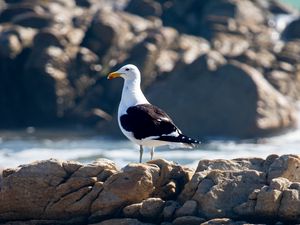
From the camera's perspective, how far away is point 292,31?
3731cm

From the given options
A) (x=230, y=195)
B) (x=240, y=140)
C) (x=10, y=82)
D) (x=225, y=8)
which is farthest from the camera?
(x=225, y=8)

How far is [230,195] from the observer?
39.5 feet

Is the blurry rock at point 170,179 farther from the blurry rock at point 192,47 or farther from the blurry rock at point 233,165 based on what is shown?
the blurry rock at point 192,47

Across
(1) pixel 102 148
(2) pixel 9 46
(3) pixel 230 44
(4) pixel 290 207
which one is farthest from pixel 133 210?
(3) pixel 230 44

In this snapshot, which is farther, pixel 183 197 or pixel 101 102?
pixel 101 102

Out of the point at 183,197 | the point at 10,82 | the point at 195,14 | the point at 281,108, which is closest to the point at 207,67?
the point at 281,108

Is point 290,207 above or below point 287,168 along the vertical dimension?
below

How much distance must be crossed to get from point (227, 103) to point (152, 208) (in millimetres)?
16513

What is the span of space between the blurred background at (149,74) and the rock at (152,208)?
1147 centimetres

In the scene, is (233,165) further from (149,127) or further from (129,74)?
(129,74)

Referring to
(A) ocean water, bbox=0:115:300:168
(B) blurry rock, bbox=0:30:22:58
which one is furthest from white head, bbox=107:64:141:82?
(B) blurry rock, bbox=0:30:22:58

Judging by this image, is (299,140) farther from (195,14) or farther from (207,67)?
(195,14)

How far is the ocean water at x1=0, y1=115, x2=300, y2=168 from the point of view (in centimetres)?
2491

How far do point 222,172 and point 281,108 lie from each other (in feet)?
54.8
